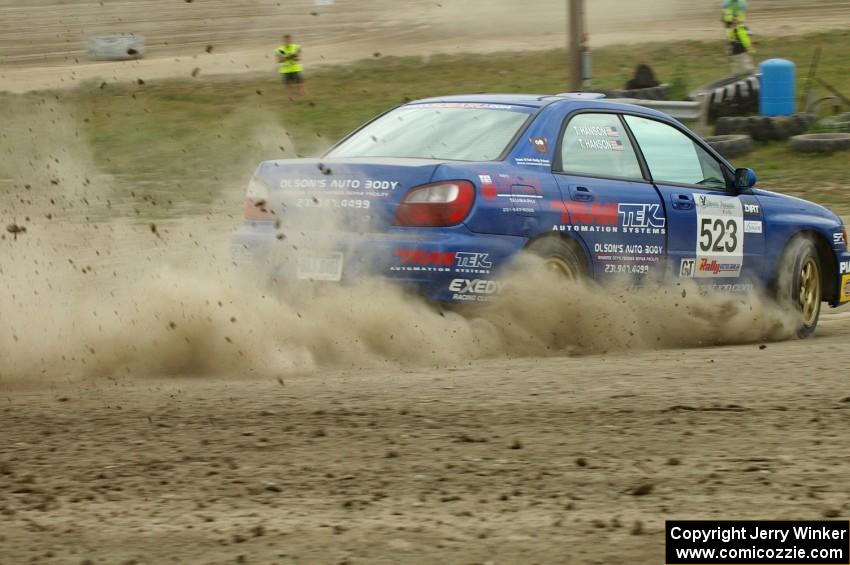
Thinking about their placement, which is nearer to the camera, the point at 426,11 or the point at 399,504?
the point at 399,504

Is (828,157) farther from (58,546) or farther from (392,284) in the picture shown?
(58,546)

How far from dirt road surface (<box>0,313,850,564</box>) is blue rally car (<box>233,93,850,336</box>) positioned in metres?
0.75

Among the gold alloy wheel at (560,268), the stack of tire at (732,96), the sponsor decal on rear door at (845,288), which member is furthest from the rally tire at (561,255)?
the stack of tire at (732,96)

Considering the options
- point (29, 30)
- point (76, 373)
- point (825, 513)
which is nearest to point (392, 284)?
point (76, 373)

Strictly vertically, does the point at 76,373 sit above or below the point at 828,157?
below

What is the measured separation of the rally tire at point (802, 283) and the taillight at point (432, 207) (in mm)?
2907

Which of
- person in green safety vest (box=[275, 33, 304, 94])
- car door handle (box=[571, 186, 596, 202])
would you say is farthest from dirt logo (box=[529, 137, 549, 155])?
person in green safety vest (box=[275, 33, 304, 94])

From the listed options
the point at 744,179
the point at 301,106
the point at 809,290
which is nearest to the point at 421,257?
the point at 744,179

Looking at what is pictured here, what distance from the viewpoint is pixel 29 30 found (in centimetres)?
3338

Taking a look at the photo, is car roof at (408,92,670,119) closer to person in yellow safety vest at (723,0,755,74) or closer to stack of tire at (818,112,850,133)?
stack of tire at (818,112,850,133)

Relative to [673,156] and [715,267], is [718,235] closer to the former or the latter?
[715,267]

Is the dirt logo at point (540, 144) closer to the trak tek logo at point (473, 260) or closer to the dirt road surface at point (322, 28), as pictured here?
the trak tek logo at point (473, 260)

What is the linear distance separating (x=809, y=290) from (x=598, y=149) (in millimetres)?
2240

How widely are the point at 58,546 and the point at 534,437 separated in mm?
1972
